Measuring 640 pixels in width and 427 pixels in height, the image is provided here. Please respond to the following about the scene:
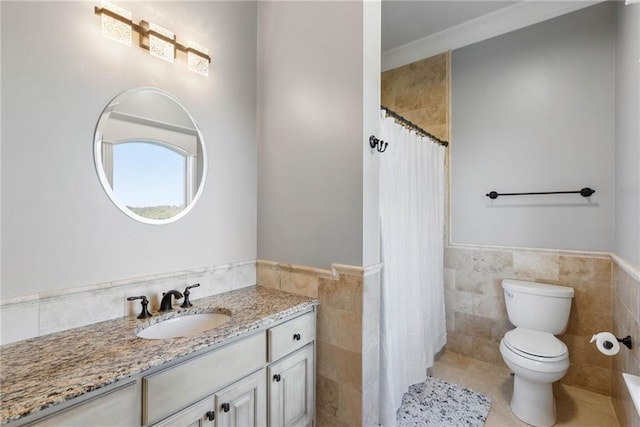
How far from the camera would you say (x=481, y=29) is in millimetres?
2598

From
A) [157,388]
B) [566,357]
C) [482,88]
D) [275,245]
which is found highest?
[482,88]

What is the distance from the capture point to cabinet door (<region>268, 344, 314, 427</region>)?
1417 millimetres

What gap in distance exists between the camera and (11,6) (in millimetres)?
1105

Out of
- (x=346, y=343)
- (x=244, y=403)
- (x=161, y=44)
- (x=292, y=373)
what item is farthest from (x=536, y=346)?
(x=161, y=44)

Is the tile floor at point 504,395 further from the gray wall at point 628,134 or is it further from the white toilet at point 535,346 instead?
the gray wall at point 628,134

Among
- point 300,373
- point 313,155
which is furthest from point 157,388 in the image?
point 313,155

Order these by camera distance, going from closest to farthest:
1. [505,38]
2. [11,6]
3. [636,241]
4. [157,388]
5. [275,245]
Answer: [157,388], [11,6], [636,241], [275,245], [505,38]

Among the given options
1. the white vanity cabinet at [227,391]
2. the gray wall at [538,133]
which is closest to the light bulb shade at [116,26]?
the white vanity cabinet at [227,391]

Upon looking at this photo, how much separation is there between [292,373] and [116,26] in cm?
186

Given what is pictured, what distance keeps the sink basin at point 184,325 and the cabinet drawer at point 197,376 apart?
0.73 ft

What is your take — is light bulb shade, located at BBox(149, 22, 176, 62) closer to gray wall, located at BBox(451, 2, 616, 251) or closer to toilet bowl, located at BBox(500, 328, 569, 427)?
gray wall, located at BBox(451, 2, 616, 251)

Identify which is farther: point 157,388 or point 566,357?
point 566,357

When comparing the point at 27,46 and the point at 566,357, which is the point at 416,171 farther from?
the point at 27,46

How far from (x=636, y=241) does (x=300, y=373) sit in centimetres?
185
